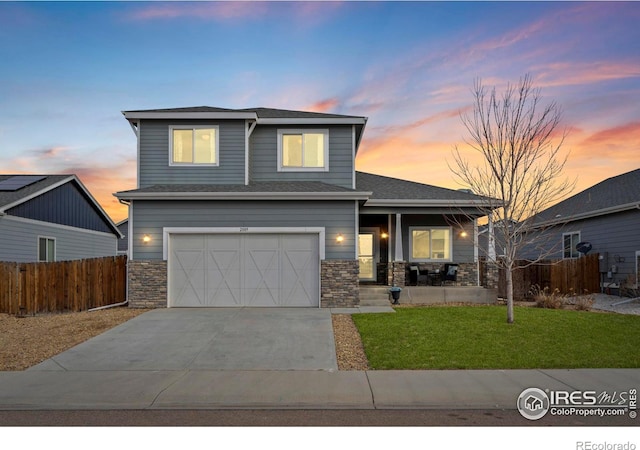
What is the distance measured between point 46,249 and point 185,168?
30.5 ft

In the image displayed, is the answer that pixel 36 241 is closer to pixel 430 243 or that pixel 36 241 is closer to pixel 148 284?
pixel 148 284

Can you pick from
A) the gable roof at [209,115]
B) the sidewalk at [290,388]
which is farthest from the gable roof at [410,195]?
the sidewalk at [290,388]

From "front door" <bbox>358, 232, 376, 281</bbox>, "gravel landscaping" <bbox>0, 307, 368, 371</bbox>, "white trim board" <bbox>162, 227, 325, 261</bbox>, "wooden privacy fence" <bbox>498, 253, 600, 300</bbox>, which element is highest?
"white trim board" <bbox>162, 227, 325, 261</bbox>

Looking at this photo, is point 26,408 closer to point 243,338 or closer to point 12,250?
point 243,338

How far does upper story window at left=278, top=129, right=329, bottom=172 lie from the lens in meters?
17.9

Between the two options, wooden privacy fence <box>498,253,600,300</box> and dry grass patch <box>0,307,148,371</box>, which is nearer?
dry grass patch <box>0,307,148,371</box>

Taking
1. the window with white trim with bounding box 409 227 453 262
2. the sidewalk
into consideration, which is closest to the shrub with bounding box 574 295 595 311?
the window with white trim with bounding box 409 227 453 262

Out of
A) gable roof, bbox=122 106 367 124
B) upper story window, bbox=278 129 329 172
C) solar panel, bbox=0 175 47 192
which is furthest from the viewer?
solar panel, bbox=0 175 47 192

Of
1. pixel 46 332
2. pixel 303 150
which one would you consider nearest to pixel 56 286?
pixel 46 332

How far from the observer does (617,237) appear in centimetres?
2041

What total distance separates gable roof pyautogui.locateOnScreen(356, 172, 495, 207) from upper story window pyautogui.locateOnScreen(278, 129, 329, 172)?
2.32 meters

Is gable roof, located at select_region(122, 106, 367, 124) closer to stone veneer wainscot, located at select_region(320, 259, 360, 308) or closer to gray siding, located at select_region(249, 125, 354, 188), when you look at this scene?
gray siding, located at select_region(249, 125, 354, 188)

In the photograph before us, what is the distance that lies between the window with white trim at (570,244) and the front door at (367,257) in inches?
409
